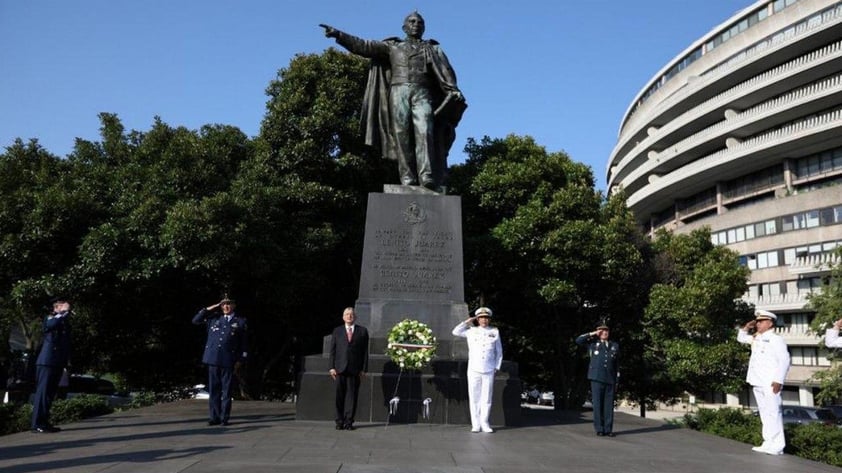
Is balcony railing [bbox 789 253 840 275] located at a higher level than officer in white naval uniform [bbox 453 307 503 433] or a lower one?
higher

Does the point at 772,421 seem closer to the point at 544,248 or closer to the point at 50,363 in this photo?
the point at 50,363

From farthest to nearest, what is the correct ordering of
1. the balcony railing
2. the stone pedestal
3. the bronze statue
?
1. the balcony railing
2. the bronze statue
3. the stone pedestal

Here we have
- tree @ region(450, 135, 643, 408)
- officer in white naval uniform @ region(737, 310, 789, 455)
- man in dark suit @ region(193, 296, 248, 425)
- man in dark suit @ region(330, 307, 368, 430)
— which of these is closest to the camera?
officer in white naval uniform @ region(737, 310, 789, 455)

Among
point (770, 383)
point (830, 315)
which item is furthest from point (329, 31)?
point (830, 315)

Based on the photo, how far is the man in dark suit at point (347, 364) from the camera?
359 inches

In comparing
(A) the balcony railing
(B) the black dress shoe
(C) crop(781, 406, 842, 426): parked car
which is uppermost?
(A) the balcony railing

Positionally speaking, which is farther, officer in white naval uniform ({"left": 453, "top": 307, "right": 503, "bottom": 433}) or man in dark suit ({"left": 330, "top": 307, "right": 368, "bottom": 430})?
officer in white naval uniform ({"left": 453, "top": 307, "right": 503, "bottom": 433})

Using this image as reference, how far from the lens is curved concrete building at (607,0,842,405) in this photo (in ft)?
136

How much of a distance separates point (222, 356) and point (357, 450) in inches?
132

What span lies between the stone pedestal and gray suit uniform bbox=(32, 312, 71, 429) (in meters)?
3.30

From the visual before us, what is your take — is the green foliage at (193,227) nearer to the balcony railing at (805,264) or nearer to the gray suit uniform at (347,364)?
the gray suit uniform at (347,364)

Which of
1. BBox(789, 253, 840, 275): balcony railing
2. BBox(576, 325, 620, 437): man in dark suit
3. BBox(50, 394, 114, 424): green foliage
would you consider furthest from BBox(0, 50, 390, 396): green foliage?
BBox(789, 253, 840, 275): balcony railing

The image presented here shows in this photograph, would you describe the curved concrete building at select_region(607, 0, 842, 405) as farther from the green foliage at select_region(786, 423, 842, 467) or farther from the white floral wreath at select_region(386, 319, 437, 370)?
the white floral wreath at select_region(386, 319, 437, 370)

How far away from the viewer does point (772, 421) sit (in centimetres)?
849
